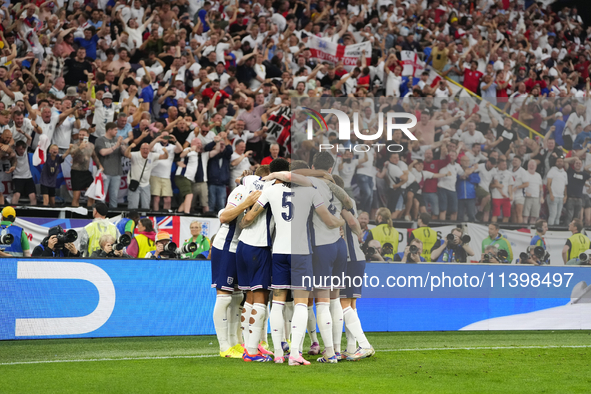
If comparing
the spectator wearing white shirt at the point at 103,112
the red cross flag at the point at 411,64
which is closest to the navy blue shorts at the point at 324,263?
the spectator wearing white shirt at the point at 103,112

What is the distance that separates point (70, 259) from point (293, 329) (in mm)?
4129

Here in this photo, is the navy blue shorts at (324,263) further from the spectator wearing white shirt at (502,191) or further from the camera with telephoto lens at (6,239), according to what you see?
the camera with telephoto lens at (6,239)

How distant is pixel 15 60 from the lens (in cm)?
1457

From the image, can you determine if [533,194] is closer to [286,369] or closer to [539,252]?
[539,252]

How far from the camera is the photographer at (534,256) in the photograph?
10734mm

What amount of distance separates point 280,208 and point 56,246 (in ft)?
13.7

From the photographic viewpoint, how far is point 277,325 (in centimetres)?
729

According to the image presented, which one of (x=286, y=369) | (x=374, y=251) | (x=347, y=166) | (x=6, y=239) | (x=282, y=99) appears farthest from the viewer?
(x=282, y=99)

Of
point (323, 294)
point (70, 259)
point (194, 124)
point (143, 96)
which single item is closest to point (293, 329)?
point (323, 294)

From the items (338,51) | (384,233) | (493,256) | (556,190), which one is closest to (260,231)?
(384,233)

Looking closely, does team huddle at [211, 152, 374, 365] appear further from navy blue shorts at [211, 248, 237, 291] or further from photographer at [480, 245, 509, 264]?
photographer at [480, 245, 509, 264]

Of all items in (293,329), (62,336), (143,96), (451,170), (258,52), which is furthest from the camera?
(258,52)

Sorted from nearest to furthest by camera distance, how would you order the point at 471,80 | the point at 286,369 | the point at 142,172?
the point at 286,369
the point at 142,172
the point at 471,80

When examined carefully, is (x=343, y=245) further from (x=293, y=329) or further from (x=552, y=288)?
(x=552, y=288)
